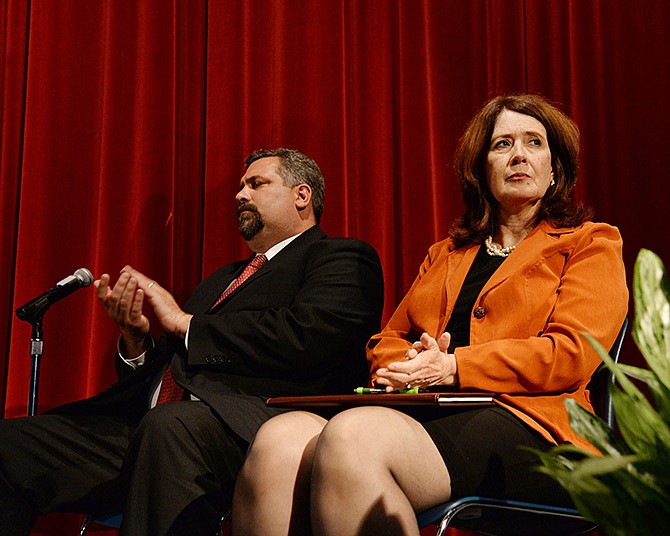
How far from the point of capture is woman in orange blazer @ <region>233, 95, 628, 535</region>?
1271mm

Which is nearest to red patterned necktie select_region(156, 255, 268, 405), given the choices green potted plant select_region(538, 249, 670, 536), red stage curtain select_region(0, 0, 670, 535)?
red stage curtain select_region(0, 0, 670, 535)

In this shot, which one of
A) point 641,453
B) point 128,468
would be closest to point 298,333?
point 128,468

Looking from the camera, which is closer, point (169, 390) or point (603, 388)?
point (603, 388)

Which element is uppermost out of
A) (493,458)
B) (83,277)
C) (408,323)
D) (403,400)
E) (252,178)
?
(252,178)

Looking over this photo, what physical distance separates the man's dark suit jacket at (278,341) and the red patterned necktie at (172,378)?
1.4 inches

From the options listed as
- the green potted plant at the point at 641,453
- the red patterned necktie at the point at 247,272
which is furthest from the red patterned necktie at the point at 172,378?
the green potted plant at the point at 641,453

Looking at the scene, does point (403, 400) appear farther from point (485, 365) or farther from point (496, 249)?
point (496, 249)

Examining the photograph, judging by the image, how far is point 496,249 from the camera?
6.04ft

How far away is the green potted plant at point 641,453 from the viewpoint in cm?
55

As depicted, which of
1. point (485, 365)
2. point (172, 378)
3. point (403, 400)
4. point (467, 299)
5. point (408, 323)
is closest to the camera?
point (403, 400)

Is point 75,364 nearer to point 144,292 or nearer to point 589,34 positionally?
point 144,292

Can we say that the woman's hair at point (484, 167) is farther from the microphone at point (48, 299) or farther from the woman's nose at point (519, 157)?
the microphone at point (48, 299)

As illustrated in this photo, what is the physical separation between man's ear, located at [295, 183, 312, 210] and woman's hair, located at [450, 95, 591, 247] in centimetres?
63

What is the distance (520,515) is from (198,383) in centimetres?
83
